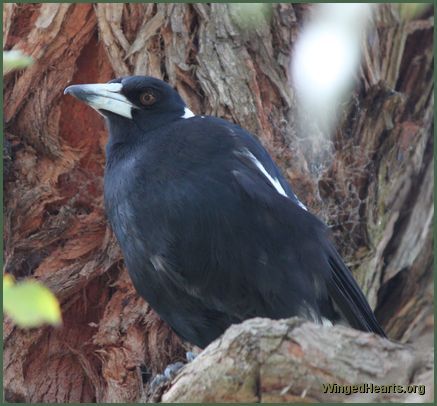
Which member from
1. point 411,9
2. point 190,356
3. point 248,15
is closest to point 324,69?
point 248,15

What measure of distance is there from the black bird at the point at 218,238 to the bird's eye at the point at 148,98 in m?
0.32

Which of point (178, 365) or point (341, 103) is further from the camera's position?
point (341, 103)

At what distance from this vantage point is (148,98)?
4574mm

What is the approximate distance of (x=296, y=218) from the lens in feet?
13.2

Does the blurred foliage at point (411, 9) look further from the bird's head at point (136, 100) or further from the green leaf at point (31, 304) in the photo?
the green leaf at point (31, 304)

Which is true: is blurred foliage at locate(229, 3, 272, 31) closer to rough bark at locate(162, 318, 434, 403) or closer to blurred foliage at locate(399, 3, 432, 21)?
blurred foliage at locate(399, 3, 432, 21)

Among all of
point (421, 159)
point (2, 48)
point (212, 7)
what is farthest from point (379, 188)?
point (2, 48)

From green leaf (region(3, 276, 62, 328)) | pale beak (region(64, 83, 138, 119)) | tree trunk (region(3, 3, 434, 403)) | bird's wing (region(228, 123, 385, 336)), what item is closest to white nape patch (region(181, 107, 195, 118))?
tree trunk (region(3, 3, 434, 403))

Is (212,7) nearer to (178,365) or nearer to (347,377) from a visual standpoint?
(178,365)

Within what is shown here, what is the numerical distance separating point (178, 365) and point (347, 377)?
4.71 ft

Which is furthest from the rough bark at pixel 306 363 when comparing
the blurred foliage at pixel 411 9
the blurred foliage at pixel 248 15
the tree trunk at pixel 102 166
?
the blurred foliage at pixel 411 9

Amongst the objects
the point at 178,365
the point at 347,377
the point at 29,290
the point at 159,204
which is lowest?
the point at 178,365

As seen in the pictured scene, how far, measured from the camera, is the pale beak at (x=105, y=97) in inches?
172

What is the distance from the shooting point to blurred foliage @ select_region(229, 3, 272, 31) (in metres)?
4.86
